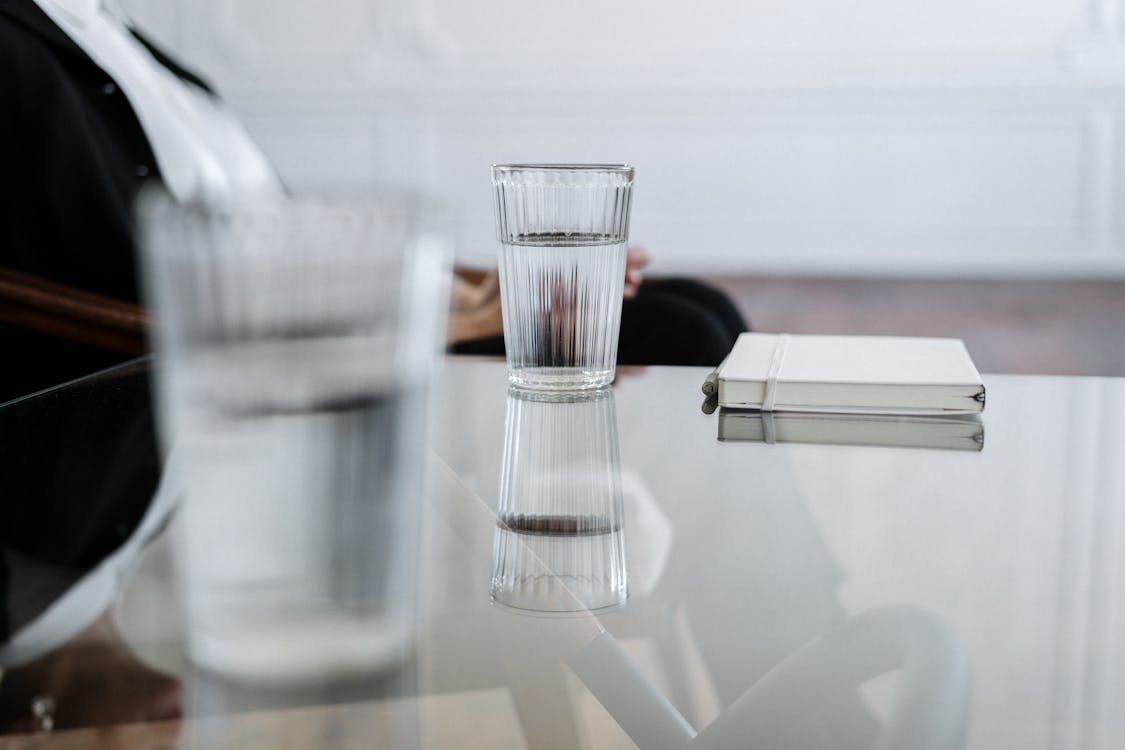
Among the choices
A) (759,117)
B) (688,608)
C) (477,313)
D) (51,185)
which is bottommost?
(688,608)

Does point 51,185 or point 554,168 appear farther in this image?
point 51,185

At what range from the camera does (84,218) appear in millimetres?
1049

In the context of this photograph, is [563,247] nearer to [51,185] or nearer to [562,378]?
[562,378]

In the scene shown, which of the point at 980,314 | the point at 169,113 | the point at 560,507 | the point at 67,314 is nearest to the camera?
the point at 560,507

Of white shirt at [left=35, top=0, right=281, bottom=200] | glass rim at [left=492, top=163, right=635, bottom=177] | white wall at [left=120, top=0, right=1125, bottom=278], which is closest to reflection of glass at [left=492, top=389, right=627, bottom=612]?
glass rim at [left=492, top=163, right=635, bottom=177]

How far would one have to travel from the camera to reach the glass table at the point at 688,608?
0.92ft

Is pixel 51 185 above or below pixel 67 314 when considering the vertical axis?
above

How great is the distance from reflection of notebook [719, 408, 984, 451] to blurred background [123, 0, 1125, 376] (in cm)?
293

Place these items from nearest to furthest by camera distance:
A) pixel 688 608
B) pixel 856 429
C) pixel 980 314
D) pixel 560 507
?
pixel 688 608 → pixel 560 507 → pixel 856 429 → pixel 980 314

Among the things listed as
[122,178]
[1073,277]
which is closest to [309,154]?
[1073,277]

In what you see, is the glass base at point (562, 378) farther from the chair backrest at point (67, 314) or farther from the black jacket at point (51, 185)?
the black jacket at point (51, 185)

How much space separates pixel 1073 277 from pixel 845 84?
950 mm

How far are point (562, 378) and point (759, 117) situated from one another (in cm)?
330

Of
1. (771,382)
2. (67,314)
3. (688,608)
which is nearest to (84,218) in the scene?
(67,314)
